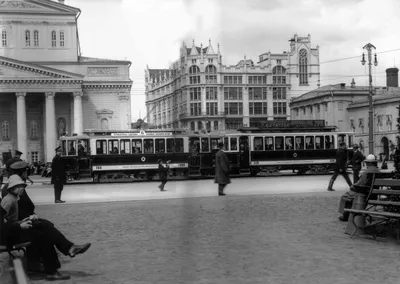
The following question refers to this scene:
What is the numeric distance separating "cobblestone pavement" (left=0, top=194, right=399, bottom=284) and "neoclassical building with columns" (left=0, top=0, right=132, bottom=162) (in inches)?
2112

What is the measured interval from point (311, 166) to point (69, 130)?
38527mm

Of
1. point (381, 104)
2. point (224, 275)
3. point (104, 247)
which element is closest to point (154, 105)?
point (104, 247)

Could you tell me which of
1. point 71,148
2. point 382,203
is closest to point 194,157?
point 71,148

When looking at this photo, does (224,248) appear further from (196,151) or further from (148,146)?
(196,151)

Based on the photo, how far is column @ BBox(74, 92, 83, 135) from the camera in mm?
65562

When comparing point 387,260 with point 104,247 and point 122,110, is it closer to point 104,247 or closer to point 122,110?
point 104,247

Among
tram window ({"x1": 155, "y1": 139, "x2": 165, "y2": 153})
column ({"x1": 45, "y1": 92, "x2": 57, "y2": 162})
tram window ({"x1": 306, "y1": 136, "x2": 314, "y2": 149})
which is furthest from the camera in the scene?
column ({"x1": 45, "y1": 92, "x2": 57, "y2": 162})

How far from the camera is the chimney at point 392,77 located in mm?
88875

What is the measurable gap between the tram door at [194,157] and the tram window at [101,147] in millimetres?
5092

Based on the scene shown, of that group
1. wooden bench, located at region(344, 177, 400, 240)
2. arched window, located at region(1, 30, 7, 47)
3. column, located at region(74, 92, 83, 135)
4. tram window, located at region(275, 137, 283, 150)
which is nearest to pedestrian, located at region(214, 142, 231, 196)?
wooden bench, located at region(344, 177, 400, 240)

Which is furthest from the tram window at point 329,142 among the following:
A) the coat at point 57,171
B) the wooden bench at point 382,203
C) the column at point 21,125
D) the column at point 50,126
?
the column at point 21,125

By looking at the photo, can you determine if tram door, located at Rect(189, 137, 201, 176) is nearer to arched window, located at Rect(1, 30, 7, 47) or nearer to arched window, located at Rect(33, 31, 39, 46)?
arched window, located at Rect(33, 31, 39, 46)

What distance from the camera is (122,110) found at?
69688 millimetres

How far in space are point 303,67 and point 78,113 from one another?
149ft
